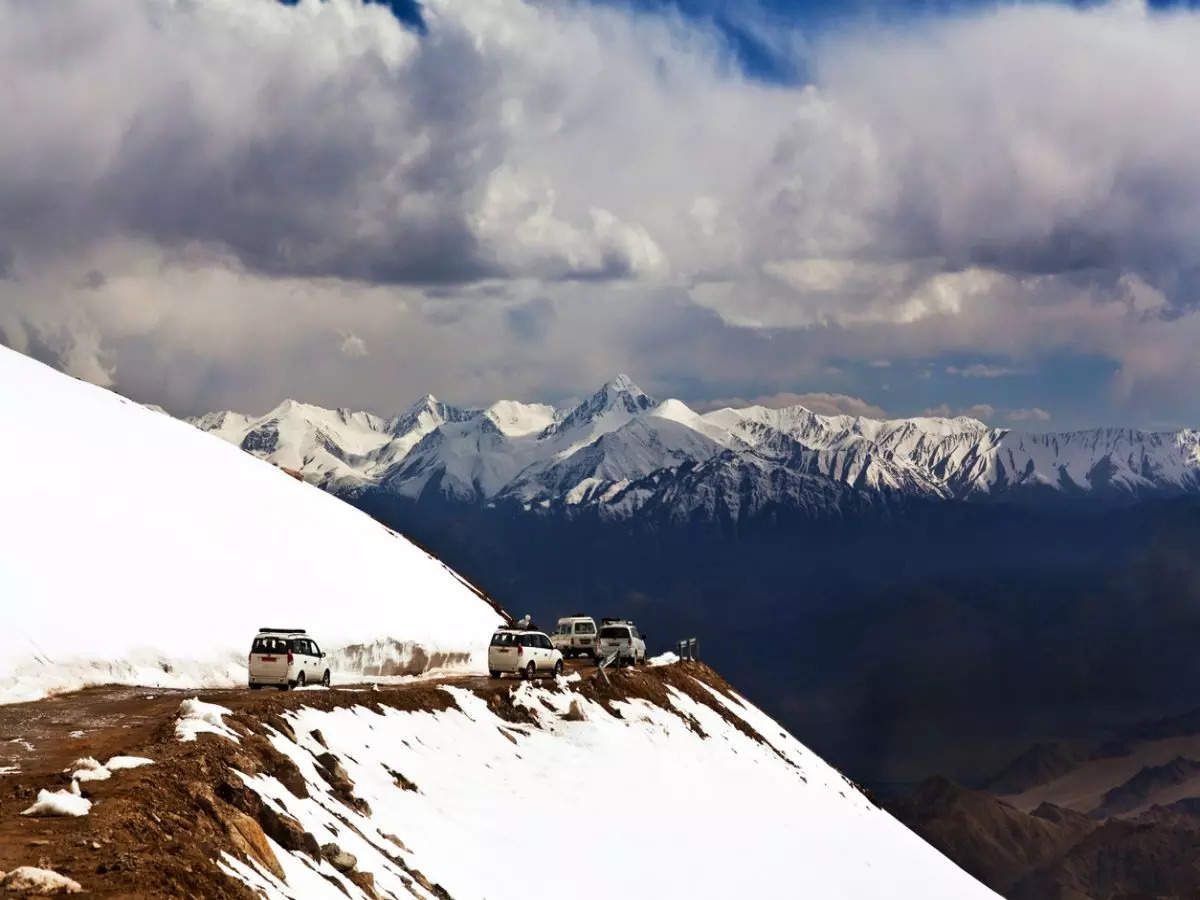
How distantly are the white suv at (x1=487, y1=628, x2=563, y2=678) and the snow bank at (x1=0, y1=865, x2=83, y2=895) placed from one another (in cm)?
4460

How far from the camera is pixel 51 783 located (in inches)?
928

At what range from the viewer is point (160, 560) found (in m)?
60.2

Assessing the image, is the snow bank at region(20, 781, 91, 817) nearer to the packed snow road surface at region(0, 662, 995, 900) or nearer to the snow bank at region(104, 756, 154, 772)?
the packed snow road surface at region(0, 662, 995, 900)

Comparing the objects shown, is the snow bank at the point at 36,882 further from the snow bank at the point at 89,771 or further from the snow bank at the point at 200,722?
the snow bank at the point at 200,722

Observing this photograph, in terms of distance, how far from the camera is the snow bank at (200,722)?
95.3 ft

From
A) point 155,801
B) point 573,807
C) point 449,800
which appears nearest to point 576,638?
point 573,807

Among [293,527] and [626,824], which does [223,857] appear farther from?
[293,527]

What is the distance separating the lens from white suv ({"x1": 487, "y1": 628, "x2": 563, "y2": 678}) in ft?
204

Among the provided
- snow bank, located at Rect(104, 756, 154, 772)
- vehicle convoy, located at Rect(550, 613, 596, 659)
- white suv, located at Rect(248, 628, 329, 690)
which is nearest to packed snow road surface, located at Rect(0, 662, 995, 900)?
snow bank, located at Rect(104, 756, 154, 772)

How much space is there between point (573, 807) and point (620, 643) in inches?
1275

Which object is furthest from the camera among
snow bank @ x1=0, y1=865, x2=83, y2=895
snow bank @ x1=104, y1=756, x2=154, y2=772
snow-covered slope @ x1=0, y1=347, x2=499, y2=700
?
snow-covered slope @ x1=0, y1=347, x2=499, y2=700

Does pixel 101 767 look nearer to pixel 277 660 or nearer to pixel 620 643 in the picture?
pixel 277 660

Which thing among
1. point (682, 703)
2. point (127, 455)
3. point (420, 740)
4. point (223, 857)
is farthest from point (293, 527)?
point (223, 857)

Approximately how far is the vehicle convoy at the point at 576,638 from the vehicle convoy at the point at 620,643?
40.7 inches
